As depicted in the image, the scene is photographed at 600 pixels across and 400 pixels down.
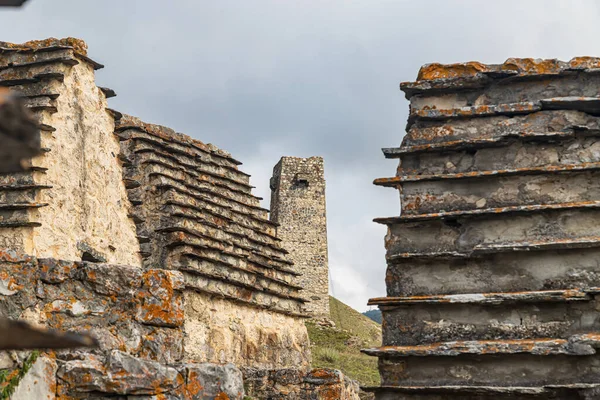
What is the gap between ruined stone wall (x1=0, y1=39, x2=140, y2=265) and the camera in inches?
332

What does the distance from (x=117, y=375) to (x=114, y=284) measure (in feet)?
1.48

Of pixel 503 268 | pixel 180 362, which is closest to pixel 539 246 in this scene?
pixel 503 268

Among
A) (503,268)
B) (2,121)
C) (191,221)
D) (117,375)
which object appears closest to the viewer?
(2,121)

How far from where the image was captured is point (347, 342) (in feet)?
123

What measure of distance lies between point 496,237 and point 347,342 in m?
31.6

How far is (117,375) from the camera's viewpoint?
13.7ft

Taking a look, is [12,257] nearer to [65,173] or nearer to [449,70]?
[449,70]

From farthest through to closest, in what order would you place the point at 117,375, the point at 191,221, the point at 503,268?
the point at 191,221, the point at 503,268, the point at 117,375

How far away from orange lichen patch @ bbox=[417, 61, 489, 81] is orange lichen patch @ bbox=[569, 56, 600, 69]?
0.60 m

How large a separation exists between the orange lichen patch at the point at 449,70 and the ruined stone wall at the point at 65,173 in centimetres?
363

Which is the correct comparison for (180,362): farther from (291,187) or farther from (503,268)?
(291,187)

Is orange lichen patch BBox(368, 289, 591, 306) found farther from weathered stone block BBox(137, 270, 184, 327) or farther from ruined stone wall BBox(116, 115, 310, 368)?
ruined stone wall BBox(116, 115, 310, 368)

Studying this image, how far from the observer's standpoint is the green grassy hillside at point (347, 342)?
75.1ft

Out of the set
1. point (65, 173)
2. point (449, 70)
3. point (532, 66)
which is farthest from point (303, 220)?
point (532, 66)
